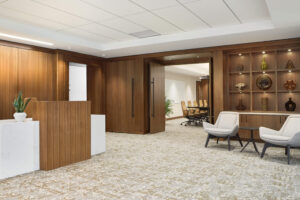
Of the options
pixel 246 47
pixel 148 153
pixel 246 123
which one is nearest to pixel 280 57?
pixel 246 47

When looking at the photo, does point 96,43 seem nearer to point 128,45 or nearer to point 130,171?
point 128,45

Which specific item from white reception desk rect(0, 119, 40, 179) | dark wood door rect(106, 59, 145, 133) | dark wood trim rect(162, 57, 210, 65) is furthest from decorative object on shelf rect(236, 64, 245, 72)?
white reception desk rect(0, 119, 40, 179)

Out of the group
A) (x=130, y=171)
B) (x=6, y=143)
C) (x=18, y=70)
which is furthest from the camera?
(x=18, y=70)

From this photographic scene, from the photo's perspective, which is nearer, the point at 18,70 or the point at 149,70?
the point at 18,70

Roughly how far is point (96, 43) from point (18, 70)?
94.5 inches

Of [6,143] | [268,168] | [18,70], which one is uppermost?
[18,70]

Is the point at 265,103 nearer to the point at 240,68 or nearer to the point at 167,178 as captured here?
the point at 240,68

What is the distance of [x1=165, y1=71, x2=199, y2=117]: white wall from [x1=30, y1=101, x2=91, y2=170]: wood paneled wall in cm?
963

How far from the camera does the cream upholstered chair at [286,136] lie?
460 centimetres

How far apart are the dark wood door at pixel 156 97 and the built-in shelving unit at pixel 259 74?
2.69 metres

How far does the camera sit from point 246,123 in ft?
22.5

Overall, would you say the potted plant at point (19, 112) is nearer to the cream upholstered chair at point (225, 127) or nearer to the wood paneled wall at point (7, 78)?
the wood paneled wall at point (7, 78)

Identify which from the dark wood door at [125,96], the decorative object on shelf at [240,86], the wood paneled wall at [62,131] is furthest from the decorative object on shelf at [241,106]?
the wood paneled wall at [62,131]

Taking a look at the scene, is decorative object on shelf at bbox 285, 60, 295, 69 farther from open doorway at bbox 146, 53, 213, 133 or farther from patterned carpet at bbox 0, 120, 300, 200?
patterned carpet at bbox 0, 120, 300, 200
